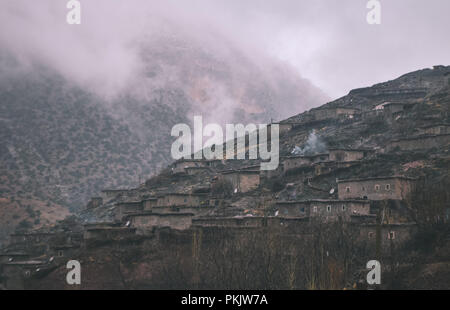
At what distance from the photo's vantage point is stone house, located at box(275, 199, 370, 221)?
5975cm

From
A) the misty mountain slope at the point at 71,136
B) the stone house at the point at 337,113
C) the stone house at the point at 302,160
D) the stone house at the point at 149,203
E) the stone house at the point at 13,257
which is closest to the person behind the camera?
the stone house at the point at 13,257

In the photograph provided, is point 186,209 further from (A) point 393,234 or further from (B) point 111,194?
(B) point 111,194

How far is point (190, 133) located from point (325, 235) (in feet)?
447

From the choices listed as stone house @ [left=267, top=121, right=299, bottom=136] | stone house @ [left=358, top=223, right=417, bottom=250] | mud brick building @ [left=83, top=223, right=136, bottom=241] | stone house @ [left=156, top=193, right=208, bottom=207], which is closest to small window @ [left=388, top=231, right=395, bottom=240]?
stone house @ [left=358, top=223, right=417, bottom=250]

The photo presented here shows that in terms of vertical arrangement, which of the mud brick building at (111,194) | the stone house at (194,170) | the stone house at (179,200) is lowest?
the stone house at (179,200)

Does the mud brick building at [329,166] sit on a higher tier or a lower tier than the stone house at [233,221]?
higher

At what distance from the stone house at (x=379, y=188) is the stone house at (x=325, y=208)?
1920mm

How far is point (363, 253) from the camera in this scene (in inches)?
2100

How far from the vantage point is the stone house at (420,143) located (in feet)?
233

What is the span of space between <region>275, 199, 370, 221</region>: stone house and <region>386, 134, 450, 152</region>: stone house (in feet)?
47.4

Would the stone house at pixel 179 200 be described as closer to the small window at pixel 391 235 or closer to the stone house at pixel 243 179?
the stone house at pixel 243 179

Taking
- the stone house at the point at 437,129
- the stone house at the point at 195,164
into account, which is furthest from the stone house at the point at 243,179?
the stone house at the point at 437,129

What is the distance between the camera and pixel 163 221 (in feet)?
211
